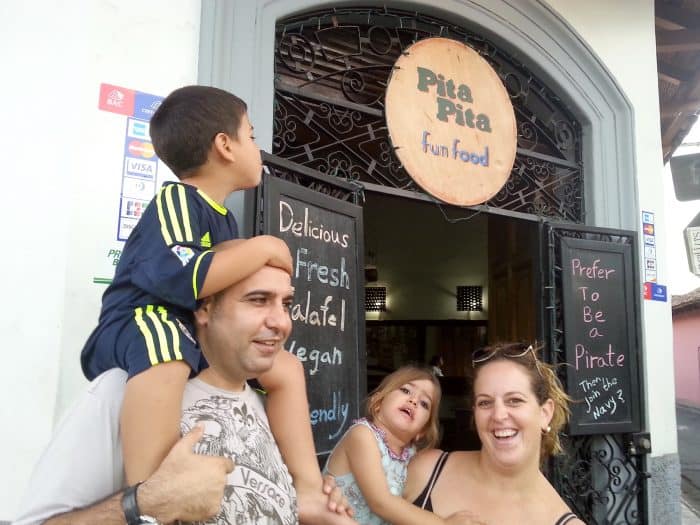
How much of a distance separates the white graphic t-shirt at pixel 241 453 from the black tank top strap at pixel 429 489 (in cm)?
76

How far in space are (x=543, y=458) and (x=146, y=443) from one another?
5.45 feet

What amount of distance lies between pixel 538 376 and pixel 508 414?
20 cm

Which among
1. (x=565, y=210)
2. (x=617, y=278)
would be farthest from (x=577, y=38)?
(x=617, y=278)

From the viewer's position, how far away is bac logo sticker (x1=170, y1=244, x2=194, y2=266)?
4.35 feet

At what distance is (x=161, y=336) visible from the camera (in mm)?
1273

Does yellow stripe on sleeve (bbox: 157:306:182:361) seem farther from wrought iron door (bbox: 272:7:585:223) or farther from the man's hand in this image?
wrought iron door (bbox: 272:7:585:223)

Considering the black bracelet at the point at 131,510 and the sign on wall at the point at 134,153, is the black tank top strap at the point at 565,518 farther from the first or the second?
the sign on wall at the point at 134,153

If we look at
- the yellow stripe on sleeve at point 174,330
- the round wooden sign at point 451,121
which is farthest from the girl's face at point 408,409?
the round wooden sign at point 451,121

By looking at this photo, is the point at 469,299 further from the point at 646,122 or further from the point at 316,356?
the point at 316,356

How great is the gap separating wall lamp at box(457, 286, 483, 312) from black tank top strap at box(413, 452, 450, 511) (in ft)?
23.1

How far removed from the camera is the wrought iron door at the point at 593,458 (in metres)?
4.53

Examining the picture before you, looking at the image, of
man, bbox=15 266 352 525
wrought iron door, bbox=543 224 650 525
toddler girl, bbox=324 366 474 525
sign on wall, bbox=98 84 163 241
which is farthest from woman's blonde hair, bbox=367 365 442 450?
wrought iron door, bbox=543 224 650 525

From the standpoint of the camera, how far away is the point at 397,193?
13.1 feet

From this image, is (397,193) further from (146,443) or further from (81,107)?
(146,443)
